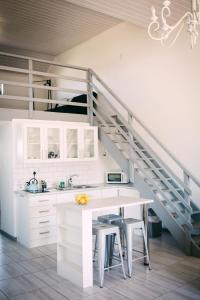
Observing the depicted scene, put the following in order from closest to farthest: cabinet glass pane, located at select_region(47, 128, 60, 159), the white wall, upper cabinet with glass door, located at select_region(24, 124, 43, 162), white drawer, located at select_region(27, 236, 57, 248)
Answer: white drawer, located at select_region(27, 236, 57, 248), upper cabinet with glass door, located at select_region(24, 124, 43, 162), the white wall, cabinet glass pane, located at select_region(47, 128, 60, 159)

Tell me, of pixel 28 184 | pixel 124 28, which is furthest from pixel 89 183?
pixel 124 28

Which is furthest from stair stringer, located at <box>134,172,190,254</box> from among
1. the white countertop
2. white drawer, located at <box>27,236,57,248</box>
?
white drawer, located at <box>27,236,57,248</box>

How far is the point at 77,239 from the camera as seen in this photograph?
141 inches

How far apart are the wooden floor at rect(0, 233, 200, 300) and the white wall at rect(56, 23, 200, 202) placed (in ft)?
6.26

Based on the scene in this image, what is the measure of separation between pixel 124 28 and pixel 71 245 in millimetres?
5137

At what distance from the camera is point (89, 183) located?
664 cm

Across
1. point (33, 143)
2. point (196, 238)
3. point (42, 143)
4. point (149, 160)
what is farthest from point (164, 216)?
point (33, 143)

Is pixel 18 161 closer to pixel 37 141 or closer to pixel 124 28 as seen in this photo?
pixel 37 141

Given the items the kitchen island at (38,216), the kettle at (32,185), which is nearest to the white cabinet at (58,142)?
the kettle at (32,185)

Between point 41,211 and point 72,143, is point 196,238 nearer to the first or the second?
point 41,211

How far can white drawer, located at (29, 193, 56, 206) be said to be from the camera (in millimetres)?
5102

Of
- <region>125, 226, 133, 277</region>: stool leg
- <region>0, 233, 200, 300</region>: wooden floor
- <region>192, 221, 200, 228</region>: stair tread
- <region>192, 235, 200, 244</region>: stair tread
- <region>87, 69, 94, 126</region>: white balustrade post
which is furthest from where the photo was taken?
<region>87, 69, 94, 126</region>: white balustrade post

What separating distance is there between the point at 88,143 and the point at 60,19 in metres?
2.84

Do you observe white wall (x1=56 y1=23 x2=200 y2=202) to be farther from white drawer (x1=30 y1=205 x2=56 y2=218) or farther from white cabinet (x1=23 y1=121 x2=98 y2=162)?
white drawer (x1=30 y1=205 x2=56 y2=218)
